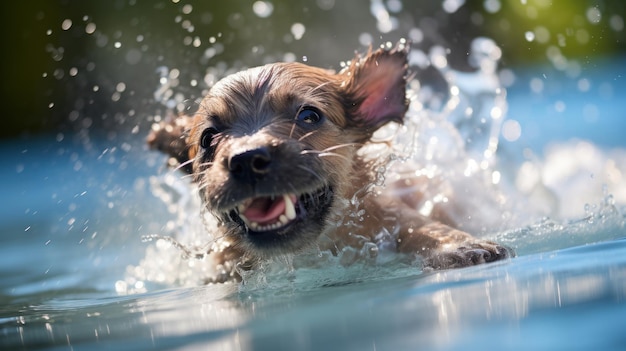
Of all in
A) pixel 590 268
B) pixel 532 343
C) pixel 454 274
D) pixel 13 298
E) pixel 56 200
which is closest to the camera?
pixel 532 343

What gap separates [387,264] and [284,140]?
77cm

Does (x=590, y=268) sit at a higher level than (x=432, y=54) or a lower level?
lower

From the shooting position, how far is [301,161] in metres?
3.23

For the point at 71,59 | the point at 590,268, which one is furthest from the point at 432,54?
the point at 590,268

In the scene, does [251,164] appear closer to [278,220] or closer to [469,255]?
[278,220]

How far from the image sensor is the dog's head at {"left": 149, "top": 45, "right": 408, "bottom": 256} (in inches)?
123

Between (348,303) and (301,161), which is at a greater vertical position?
(301,161)

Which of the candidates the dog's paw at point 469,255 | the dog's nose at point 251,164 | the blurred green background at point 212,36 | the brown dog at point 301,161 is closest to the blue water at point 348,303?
the dog's paw at point 469,255

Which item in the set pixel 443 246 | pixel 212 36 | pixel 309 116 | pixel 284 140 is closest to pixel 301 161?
pixel 284 140

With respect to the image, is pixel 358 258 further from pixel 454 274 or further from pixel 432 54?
pixel 432 54

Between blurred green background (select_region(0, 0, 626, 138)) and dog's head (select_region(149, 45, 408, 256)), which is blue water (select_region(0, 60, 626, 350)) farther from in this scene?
blurred green background (select_region(0, 0, 626, 138))

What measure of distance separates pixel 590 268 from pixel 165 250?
11.2 ft

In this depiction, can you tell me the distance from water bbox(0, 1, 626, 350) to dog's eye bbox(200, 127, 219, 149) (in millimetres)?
635

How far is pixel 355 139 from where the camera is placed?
387cm
